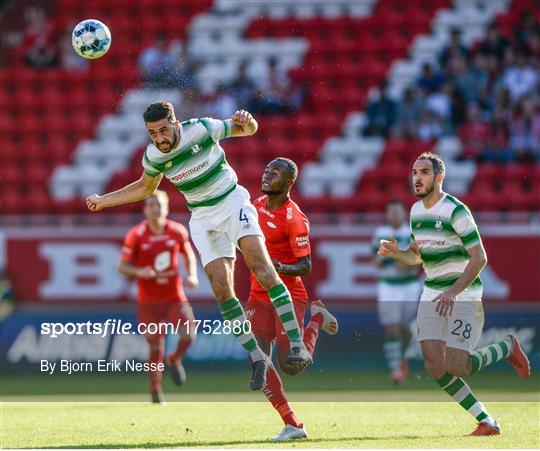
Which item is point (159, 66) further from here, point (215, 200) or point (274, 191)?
point (215, 200)

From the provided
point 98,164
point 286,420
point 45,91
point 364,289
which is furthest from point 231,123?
point 45,91

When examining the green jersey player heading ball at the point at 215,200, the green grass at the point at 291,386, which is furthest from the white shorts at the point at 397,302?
the green jersey player heading ball at the point at 215,200

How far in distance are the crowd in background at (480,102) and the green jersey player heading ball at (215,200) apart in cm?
1033

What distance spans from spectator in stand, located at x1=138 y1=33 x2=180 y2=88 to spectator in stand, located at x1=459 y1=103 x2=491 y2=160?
5.31m

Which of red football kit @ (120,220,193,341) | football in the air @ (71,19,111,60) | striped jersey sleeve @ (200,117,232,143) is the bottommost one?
red football kit @ (120,220,193,341)

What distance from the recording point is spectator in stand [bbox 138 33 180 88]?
70.5 ft

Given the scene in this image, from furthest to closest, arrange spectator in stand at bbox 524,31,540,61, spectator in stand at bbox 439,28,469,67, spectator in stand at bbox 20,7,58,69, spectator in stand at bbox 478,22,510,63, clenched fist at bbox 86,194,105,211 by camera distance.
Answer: spectator in stand at bbox 20,7,58,69, spectator in stand at bbox 439,28,469,67, spectator in stand at bbox 478,22,510,63, spectator in stand at bbox 524,31,540,61, clenched fist at bbox 86,194,105,211

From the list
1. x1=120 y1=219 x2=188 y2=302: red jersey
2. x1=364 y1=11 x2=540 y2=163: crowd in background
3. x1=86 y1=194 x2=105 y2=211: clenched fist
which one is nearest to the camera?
x1=86 y1=194 x2=105 y2=211: clenched fist

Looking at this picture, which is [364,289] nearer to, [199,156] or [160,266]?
[160,266]

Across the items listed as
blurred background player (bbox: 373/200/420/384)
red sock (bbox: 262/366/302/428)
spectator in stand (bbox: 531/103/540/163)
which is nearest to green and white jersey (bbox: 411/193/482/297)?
red sock (bbox: 262/366/302/428)

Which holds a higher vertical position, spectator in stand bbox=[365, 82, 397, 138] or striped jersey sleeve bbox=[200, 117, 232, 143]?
striped jersey sleeve bbox=[200, 117, 232, 143]

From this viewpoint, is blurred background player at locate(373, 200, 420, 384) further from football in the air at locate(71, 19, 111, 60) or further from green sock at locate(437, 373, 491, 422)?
football in the air at locate(71, 19, 111, 60)

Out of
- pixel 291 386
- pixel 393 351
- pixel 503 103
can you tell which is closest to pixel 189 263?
pixel 291 386

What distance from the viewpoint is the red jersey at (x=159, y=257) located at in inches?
536
